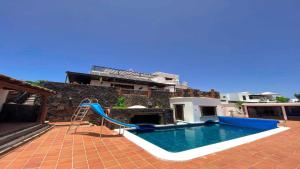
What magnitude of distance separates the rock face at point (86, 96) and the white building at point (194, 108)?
1.82 m

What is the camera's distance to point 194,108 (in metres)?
16.4

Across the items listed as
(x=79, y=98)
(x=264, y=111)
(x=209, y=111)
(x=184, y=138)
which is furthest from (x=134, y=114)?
(x=264, y=111)

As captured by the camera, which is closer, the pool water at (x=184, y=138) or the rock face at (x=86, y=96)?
the pool water at (x=184, y=138)

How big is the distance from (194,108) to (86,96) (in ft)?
45.7

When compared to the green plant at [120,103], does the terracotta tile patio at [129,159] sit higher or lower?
lower

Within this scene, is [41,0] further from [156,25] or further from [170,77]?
[170,77]

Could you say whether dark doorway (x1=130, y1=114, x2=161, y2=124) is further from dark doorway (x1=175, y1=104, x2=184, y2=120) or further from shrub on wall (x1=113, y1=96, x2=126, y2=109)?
dark doorway (x1=175, y1=104, x2=184, y2=120)

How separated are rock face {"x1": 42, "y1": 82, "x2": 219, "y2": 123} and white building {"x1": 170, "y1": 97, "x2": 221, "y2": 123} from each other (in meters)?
1.82

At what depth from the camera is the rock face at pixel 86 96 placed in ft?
42.8

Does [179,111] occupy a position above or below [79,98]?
below

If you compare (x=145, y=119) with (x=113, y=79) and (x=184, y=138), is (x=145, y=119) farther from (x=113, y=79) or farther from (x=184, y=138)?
(x=113, y=79)

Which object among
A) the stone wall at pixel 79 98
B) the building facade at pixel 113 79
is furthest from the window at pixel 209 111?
the building facade at pixel 113 79

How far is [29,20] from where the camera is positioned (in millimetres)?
8859

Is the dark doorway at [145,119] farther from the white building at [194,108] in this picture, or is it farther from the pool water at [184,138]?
the pool water at [184,138]
